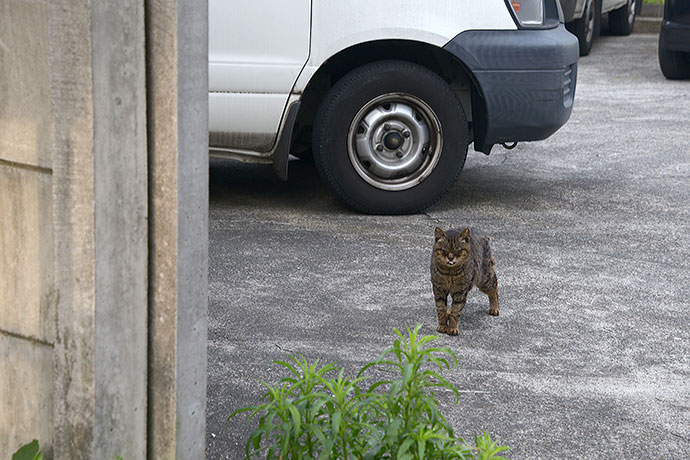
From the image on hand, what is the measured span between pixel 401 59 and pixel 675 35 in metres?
6.10

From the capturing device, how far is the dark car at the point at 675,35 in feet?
38.6

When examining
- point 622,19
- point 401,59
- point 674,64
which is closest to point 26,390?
point 401,59

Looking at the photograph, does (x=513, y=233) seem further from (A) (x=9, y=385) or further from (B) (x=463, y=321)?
(A) (x=9, y=385)

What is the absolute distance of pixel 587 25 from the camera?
14.2 m

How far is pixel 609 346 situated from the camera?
4660 mm

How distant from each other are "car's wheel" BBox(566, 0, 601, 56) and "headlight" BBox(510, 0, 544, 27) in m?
7.18

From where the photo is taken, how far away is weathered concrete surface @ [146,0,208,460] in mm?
2723

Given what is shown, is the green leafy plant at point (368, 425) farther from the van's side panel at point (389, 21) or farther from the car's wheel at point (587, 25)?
the car's wheel at point (587, 25)

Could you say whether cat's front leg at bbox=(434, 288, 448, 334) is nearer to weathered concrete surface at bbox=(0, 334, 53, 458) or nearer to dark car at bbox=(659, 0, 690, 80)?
weathered concrete surface at bbox=(0, 334, 53, 458)

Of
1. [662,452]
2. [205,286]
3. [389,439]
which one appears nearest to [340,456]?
[389,439]

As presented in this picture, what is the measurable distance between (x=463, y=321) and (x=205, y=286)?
224 centimetres

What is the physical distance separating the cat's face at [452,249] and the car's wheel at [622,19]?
41.1ft

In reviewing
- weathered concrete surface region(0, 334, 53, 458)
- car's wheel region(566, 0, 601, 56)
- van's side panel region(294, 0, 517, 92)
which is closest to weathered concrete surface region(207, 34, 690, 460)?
weathered concrete surface region(0, 334, 53, 458)

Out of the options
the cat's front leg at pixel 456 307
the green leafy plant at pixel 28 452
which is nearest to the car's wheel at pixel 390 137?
the cat's front leg at pixel 456 307
